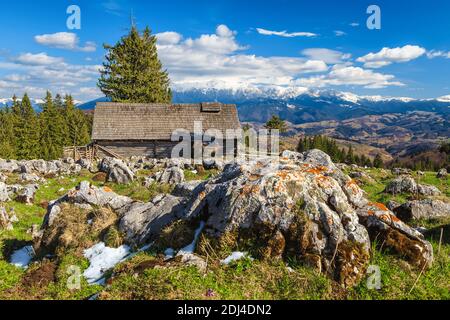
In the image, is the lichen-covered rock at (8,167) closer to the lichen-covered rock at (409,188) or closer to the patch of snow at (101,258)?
the patch of snow at (101,258)

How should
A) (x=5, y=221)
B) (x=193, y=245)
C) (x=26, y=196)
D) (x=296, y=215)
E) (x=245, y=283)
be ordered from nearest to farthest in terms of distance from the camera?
(x=245, y=283), (x=296, y=215), (x=193, y=245), (x=5, y=221), (x=26, y=196)

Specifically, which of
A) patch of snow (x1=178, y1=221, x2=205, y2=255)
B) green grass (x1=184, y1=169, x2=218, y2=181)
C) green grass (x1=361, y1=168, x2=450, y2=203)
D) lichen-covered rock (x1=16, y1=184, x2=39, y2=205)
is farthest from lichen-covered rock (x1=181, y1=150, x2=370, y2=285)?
green grass (x1=184, y1=169, x2=218, y2=181)

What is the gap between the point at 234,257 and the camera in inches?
348

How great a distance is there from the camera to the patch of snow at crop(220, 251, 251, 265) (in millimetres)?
8734

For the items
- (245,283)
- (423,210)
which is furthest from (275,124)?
(245,283)

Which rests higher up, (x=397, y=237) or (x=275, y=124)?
(x=275, y=124)

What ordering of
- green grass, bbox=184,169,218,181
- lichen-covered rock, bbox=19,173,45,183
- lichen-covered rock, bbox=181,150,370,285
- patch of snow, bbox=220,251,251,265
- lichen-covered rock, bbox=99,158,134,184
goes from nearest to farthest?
lichen-covered rock, bbox=181,150,370,285 → patch of snow, bbox=220,251,251,265 → lichen-covered rock, bbox=19,173,45,183 → lichen-covered rock, bbox=99,158,134,184 → green grass, bbox=184,169,218,181

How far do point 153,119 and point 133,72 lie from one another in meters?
19.5

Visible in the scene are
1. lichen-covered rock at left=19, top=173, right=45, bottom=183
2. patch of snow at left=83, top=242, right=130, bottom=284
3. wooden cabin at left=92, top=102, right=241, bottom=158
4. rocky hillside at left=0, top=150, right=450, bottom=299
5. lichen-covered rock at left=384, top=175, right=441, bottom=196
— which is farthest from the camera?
wooden cabin at left=92, top=102, right=241, bottom=158

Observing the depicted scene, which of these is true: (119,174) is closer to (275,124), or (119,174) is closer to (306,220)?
(306,220)

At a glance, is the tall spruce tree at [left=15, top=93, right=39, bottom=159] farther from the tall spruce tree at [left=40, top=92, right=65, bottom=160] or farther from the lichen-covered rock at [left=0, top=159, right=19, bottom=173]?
the lichen-covered rock at [left=0, top=159, right=19, bottom=173]

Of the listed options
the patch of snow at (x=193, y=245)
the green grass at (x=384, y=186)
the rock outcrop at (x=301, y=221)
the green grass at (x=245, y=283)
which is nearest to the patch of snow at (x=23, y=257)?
the green grass at (x=245, y=283)

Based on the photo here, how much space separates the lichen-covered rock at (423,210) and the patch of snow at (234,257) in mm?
9954
